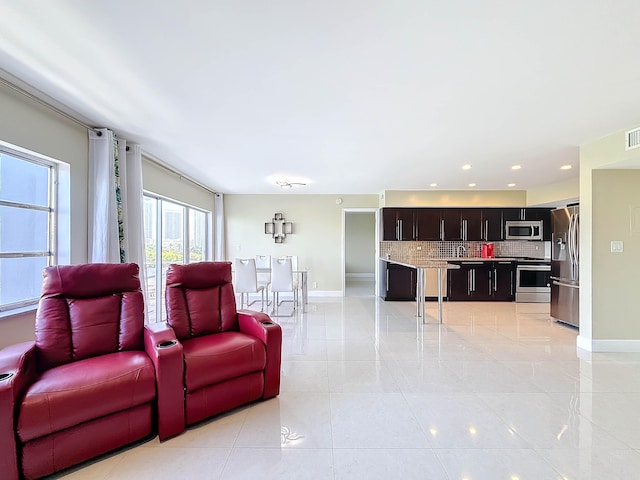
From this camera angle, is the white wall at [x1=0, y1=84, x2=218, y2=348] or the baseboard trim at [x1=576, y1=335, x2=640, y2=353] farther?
the baseboard trim at [x1=576, y1=335, x2=640, y2=353]

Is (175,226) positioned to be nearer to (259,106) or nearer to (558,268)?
(259,106)

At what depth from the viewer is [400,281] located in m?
6.37

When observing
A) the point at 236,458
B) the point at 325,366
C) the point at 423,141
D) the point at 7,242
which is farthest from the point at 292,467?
the point at 423,141

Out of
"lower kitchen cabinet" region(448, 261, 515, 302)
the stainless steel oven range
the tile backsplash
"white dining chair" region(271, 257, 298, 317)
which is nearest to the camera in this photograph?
"white dining chair" region(271, 257, 298, 317)

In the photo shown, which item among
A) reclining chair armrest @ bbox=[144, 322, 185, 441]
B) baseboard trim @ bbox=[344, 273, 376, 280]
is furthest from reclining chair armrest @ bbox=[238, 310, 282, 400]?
baseboard trim @ bbox=[344, 273, 376, 280]

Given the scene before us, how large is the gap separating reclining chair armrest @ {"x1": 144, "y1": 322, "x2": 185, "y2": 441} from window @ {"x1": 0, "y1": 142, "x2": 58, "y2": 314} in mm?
1488

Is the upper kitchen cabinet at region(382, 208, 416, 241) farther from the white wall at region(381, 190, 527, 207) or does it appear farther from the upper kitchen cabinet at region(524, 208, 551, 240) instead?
the upper kitchen cabinet at region(524, 208, 551, 240)

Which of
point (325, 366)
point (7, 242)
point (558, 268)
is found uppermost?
point (7, 242)

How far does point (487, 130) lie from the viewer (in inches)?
120

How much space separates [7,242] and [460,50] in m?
3.63

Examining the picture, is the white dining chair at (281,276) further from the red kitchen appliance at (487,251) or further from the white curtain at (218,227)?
the red kitchen appliance at (487,251)

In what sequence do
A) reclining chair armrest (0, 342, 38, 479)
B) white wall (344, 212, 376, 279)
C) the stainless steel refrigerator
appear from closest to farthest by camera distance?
1. reclining chair armrest (0, 342, 38, 479)
2. the stainless steel refrigerator
3. white wall (344, 212, 376, 279)

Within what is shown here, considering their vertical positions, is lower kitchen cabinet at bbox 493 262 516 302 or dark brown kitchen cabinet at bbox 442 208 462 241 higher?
dark brown kitchen cabinet at bbox 442 208 462 241

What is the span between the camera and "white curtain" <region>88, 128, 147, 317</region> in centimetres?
295
